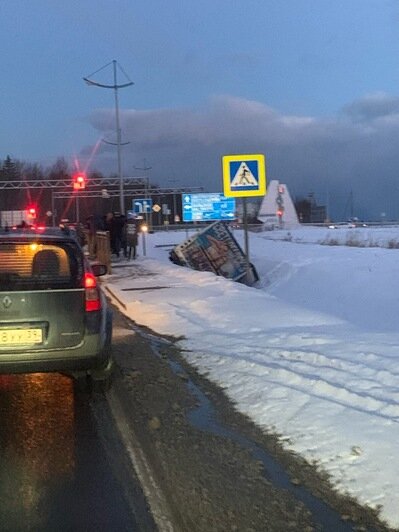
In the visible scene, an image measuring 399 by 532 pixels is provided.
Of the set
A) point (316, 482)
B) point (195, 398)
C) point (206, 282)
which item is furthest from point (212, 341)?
point (206, 282)

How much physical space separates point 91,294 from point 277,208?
217 feet

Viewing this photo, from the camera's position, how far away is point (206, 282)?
1748cm

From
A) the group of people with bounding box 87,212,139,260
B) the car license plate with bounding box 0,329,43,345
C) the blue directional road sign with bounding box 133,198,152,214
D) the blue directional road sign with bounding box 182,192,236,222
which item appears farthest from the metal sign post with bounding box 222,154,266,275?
the blue directional road sign with bounding box 133,198,152,214

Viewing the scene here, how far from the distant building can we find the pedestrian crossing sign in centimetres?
5400

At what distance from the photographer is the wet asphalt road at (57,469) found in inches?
165

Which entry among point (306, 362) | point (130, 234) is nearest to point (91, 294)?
point (306, 362)

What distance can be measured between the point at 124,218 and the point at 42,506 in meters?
24.2

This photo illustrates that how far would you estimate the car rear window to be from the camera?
6527 millimetres

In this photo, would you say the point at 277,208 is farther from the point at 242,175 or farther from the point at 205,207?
the point at 242,175

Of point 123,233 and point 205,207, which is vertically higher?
point 205,207

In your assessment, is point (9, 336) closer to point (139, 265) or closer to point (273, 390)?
A: point (273, 390)

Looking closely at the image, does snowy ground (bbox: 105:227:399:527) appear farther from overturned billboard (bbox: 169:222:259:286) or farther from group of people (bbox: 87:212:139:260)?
group of people (bbox: 87:212:139:260)

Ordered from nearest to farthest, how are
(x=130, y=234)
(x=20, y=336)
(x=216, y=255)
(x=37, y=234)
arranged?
(x=20, y=336) → (x=37, y=234) → (x=216, y=255) → (x=130, y=234)

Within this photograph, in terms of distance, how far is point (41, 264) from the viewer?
6750mm
